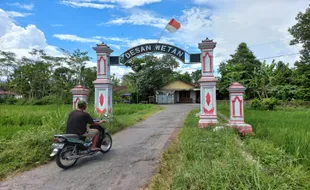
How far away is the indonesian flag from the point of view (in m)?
9.70

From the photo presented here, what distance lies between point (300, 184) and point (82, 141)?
3803 millimetres

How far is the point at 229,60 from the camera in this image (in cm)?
3219

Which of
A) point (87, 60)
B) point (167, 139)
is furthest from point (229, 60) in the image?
point (167, 139)

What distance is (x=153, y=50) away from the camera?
934cm

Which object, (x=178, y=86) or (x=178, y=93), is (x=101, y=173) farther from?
(x=178, y=93)

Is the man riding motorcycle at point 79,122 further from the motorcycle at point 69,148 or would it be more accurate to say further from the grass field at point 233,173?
the grass field at point 233,173

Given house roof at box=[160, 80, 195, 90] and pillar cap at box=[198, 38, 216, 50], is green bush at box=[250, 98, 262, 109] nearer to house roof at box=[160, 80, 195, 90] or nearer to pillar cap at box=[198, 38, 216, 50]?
pillar cap at box=[198, 38, 216, 50]

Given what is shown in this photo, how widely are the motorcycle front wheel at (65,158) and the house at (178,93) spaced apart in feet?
99.9

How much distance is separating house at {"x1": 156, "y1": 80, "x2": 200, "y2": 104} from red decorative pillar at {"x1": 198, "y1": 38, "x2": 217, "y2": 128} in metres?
26.8

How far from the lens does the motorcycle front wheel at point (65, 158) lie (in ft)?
14.0

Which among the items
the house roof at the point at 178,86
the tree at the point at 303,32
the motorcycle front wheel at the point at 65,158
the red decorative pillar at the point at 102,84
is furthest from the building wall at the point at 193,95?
the motorcycle front wheel at the point at 65,158

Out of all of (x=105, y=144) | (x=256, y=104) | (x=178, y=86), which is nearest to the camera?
(x=105, y=144)

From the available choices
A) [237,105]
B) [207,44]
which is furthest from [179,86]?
[237,105]

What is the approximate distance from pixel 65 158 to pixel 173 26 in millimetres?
7247
